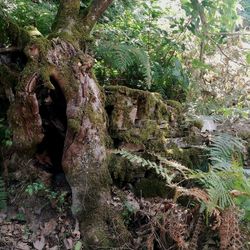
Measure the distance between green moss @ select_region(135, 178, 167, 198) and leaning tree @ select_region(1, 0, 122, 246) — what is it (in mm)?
340

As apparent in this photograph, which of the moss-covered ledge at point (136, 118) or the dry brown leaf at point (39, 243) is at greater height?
the moss-covered ledge at point (136, 118)

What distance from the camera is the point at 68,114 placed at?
9.75ft

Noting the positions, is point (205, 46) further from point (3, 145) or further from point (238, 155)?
point (3, 145)

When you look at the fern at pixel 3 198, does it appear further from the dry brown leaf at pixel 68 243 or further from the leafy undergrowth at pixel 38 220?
the dry brown leaf at pixel 68 243

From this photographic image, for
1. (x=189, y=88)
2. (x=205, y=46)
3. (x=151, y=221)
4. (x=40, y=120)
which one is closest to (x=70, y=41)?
(x=40, y=120)

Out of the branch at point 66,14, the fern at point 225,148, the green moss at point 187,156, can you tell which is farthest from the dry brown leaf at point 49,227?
the branch at point 66,14

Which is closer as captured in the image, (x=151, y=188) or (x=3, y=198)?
(x=3, y=198)

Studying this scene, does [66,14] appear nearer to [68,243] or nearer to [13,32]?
[13,32]

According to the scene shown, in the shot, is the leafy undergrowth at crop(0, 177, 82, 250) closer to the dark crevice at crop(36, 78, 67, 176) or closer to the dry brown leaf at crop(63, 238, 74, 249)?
the dry brown leaf at crop(63, 238, 74, 249)

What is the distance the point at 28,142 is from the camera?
3043 millimetres

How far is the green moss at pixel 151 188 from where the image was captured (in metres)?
3.09

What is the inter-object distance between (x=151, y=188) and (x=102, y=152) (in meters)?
0.56

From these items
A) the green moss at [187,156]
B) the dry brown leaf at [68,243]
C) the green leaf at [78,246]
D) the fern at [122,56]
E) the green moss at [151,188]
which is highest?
the fern at [122,56]

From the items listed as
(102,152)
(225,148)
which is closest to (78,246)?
(102,152)
